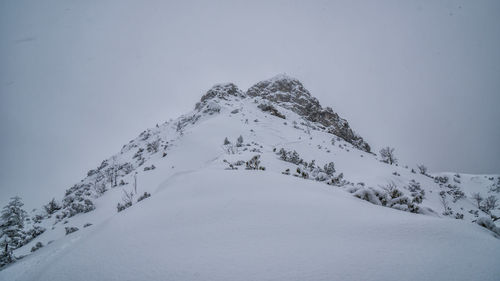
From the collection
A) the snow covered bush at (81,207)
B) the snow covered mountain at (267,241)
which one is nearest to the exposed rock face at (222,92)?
the snow covered bush at (81,207)

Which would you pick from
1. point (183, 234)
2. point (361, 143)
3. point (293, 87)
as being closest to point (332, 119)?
point (361, 143)

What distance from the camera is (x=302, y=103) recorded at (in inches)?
1613

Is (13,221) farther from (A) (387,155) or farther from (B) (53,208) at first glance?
(A) (387,155)

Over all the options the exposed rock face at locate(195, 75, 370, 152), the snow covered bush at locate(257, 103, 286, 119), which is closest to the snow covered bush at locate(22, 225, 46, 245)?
the snow covered bush at locate(257, 103, 286, 119)

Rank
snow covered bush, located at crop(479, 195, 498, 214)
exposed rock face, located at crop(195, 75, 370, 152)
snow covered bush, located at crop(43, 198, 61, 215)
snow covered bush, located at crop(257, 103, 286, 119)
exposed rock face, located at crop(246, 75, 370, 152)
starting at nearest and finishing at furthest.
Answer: snow covered bush, located at crop(43, 198, 61, 215) → snow covered bush, located at crop(479, 195, 498, 214) → snow covered bush, located at crop(257, 103, 286, 119) → exposed rock face, located at crop(195, 75, 370, 152) → exposed rock face, located at crop(246, 75, 370, 152)

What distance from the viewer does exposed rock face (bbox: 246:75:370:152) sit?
3744 centimetres

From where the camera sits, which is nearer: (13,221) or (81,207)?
(13,221)

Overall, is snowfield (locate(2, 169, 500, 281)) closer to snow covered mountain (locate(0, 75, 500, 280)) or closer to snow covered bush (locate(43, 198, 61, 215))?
snow covered mountain (locate(0, 75, 500, 280))

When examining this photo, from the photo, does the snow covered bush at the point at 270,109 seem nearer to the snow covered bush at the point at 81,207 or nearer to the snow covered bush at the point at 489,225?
the snow covered bush at the point at 81,207

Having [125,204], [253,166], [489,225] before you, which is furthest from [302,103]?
[489,225]

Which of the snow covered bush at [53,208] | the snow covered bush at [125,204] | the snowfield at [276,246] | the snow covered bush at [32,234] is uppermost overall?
the snowfield at [276,246]

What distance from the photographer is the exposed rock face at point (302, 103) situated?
123 feet

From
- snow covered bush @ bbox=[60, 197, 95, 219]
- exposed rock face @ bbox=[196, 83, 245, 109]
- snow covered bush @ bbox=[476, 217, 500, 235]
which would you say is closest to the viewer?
snow covered bush @ bbox=[476, 217, 500, 235]

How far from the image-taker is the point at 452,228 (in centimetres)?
192
